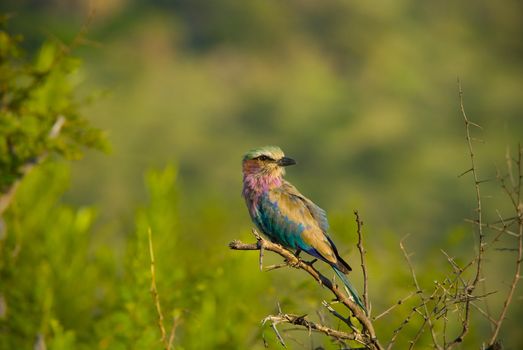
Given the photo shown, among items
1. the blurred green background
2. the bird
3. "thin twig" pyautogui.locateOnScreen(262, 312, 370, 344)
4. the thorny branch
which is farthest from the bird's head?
"thin twig" pyautogui.locateOnScreen(262, 312, 370, 344)

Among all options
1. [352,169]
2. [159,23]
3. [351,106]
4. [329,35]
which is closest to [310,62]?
[329,35]

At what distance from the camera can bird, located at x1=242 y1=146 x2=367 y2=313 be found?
5.97 metres

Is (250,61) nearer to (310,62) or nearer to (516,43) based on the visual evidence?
(310,62)

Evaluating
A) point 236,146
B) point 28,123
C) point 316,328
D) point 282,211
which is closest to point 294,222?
point 282,211

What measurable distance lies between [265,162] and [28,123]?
3107 millimetres

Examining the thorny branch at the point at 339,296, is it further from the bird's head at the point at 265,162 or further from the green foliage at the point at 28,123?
the green foliage at the point at 28,123

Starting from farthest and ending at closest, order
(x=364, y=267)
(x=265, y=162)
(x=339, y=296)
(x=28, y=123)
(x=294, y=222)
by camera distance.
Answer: (x=28, y=123) < (x=265, y=162) < (x=294, y=222) < (x=339, y=296) < (x=364, y=267)

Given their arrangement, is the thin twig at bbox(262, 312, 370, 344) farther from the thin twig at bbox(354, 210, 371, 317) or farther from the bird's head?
the bird's head

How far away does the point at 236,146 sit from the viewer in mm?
139875

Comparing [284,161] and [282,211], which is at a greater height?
[284,161]

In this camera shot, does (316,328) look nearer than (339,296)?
Yes

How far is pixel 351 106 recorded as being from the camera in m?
174

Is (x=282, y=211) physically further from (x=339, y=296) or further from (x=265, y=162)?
(x=339, y=296)

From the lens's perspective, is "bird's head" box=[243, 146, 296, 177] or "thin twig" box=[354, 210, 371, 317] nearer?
"thin twig" box=[354, 210, 371, 317]
